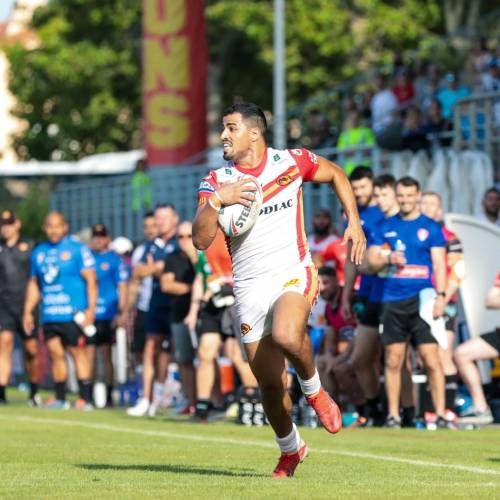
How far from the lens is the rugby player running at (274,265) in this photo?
1044cm

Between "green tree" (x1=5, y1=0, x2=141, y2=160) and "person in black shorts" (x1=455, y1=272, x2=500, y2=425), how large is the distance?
35796 mm

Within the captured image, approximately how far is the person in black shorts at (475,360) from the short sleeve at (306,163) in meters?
5.48

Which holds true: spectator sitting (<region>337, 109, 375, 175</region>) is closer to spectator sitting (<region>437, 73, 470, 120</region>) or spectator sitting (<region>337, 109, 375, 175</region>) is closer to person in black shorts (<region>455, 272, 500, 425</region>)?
spectator sitting (<region>437, 73, 470, 120</region>)

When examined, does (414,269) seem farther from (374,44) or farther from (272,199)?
(374,44)

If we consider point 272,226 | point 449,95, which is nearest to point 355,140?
point 449,95

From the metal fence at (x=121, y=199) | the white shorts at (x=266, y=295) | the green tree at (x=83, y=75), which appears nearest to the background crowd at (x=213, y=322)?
the metal fence at (x=121, y=199)

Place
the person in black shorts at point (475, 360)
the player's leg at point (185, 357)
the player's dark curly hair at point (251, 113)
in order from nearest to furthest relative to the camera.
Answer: the player's dark curly hair at point (251, 113) → the person in black shorts at point (475, 360) → the player's leg at point (185, 357)

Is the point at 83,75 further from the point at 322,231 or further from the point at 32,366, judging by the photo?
the point at 322,231

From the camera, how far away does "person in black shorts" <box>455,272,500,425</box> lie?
629 inches

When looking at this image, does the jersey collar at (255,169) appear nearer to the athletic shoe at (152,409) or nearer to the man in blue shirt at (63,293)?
the athletic shoe at (152,409)

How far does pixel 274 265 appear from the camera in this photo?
1048cm

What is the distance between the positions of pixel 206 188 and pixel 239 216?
250mm

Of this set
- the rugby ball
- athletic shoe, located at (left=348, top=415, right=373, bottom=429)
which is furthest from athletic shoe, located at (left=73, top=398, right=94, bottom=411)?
the rugby ball

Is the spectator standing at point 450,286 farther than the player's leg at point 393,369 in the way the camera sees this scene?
Yes
